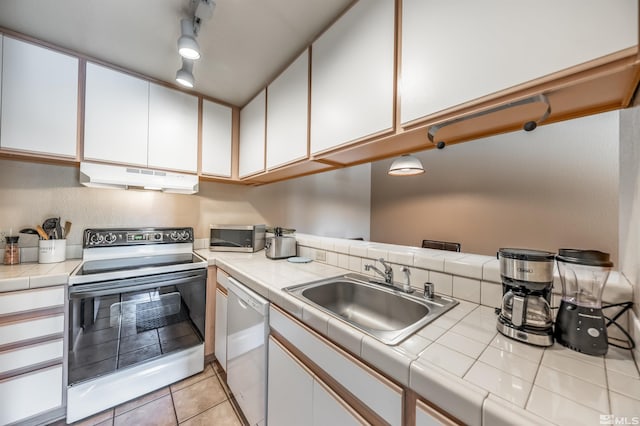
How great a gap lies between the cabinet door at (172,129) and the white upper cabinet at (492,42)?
1.78m

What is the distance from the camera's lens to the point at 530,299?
706 millimetres

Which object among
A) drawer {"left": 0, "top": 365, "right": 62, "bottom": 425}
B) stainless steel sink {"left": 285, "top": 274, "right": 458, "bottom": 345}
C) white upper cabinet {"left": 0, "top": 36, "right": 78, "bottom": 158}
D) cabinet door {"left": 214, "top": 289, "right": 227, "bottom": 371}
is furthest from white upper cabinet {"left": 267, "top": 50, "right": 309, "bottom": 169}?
drawer {"left": 0, "top": 365, "right": 62, "bottom": 425}

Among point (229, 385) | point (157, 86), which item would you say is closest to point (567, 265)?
point (229, 385)

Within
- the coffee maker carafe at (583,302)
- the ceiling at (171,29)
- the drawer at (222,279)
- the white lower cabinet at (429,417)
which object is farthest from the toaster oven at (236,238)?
the coffee maker carafe at (583,302)

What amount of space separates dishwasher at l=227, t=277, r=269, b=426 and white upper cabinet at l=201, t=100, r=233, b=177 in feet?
3.67

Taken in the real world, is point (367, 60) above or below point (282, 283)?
above

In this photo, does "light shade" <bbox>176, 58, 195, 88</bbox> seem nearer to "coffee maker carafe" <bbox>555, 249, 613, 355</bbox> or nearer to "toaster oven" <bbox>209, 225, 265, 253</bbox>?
"toaster oven" <bbox>209, 225, 265, 253</bbox>

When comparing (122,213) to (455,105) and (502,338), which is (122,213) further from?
(502,338)

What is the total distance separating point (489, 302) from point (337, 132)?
1048mm

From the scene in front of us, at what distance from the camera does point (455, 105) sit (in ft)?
2.70

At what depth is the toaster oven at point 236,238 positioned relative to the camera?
2.13 m

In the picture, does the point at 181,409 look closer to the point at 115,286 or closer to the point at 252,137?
the point at 115,286

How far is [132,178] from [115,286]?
2.58 ft

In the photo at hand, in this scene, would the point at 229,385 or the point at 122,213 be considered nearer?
the point at 229,385
